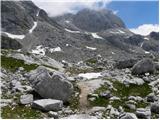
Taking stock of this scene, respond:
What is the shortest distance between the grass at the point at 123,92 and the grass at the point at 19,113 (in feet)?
17.7

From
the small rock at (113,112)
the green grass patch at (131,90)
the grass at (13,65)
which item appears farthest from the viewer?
the grass at (13,65)

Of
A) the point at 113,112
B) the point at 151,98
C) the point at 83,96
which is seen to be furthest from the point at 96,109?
the point at 151,98

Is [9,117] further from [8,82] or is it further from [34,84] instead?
[8,82]

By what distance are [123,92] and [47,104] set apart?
31.6 ft

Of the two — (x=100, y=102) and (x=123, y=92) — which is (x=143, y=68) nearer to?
(x=123, y=92)

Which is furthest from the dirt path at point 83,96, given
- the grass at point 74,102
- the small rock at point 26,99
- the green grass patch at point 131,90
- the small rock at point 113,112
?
the small rock at point 26,99

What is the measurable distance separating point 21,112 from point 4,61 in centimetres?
2093

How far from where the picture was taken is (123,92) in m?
33.7

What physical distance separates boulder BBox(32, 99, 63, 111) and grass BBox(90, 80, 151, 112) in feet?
11.9

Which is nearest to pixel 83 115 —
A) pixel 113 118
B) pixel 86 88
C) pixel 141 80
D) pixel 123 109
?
pixel 113 118

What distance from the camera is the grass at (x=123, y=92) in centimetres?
2947

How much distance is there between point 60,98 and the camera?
2844 centimetres

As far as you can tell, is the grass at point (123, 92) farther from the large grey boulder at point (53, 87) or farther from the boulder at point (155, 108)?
the large grey boulder at point (53, 87)

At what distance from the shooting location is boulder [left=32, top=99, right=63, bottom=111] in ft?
85.2
